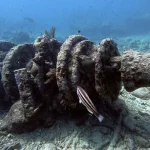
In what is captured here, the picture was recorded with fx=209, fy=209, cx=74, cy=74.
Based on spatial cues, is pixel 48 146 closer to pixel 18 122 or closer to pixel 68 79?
pixel 18 122

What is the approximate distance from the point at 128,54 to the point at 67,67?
1089mm

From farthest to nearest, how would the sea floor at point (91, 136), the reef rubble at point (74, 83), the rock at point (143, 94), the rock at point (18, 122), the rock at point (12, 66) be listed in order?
the rock at point (143, 94) < the rock at point (12, 66) < the rock at point (18, 122) < the sea floor at point (91, 136) < the reef rubble at point (74, 83)

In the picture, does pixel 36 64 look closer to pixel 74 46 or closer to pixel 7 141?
pixel 74 46

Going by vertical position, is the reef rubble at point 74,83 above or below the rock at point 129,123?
above

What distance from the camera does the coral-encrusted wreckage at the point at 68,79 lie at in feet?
11.3

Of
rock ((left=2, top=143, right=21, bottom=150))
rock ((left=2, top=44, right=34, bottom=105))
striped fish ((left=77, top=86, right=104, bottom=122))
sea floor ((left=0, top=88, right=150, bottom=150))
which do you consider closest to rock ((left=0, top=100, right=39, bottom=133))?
sea floor ((left=0, top=88, right=150, bottom=150))

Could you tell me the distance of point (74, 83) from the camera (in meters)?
3.71

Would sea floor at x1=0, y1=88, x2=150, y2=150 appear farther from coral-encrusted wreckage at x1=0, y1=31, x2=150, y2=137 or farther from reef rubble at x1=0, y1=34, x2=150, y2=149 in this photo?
coral-encrusted wreckage at x1=0, y1=31, x2=150, y2=137

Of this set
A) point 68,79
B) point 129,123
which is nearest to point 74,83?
point 68,79

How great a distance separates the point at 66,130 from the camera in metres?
4.17

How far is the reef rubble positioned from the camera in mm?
→ 3562

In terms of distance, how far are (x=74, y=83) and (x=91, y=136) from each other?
1088mm

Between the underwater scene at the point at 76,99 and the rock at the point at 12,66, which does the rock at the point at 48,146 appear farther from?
the rock at the point at 12,66

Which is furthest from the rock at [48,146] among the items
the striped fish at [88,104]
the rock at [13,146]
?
the striped fish at [88,104]
